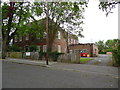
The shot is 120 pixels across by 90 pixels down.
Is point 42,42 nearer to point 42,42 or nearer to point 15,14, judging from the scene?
point 42,42

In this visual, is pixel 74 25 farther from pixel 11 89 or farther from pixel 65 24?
pixel 11 89

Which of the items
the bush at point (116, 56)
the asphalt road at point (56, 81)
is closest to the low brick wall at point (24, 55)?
the asphalt road at point (56, 81)

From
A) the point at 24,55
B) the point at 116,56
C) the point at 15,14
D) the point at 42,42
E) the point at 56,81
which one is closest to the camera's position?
the point at 56,81

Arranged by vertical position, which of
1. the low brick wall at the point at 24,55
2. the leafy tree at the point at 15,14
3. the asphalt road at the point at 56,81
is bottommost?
the asphalt road at the point at 56,81

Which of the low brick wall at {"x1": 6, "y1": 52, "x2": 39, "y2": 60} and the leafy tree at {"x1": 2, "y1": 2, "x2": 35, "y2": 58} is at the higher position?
the leafy tree at {"x1": 2, "y1": 2, "x2": 35, "y2": 58}

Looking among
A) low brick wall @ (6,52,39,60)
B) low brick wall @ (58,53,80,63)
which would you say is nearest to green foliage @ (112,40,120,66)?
low brick wall @ (58,53,80,63)

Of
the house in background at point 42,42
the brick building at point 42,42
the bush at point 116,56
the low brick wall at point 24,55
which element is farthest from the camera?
the brick building at point 42,42

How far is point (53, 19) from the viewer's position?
18.5m

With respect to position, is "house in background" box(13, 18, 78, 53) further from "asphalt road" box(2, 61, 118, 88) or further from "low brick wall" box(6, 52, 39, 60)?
"asphalt road" box(2, 61, 118, 88)

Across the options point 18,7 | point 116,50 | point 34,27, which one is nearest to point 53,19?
point 34,27

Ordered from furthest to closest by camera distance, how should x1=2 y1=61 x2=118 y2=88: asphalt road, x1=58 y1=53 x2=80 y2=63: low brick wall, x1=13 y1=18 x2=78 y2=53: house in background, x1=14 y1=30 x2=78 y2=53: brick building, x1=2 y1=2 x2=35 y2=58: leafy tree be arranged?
1. x1=14 y1=30 x2=78 y2=53: brick building
2. x1=13 y1=18 x2=78 y2=53: house in background
3. x1=2 y1=2 x2=35 y2=58: leafy tree
4. x1=58 y1=53 x2=80 y2=63: low brick wall
5. x1=2 y1=61 x2=118 y2=88: asphalt road

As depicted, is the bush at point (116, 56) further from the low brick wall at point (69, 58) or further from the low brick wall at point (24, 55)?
the low brick wall at point (24, 55)

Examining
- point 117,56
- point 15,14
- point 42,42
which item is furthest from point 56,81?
point 42,42

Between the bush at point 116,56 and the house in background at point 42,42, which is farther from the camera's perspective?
the house in background at point 42,42
